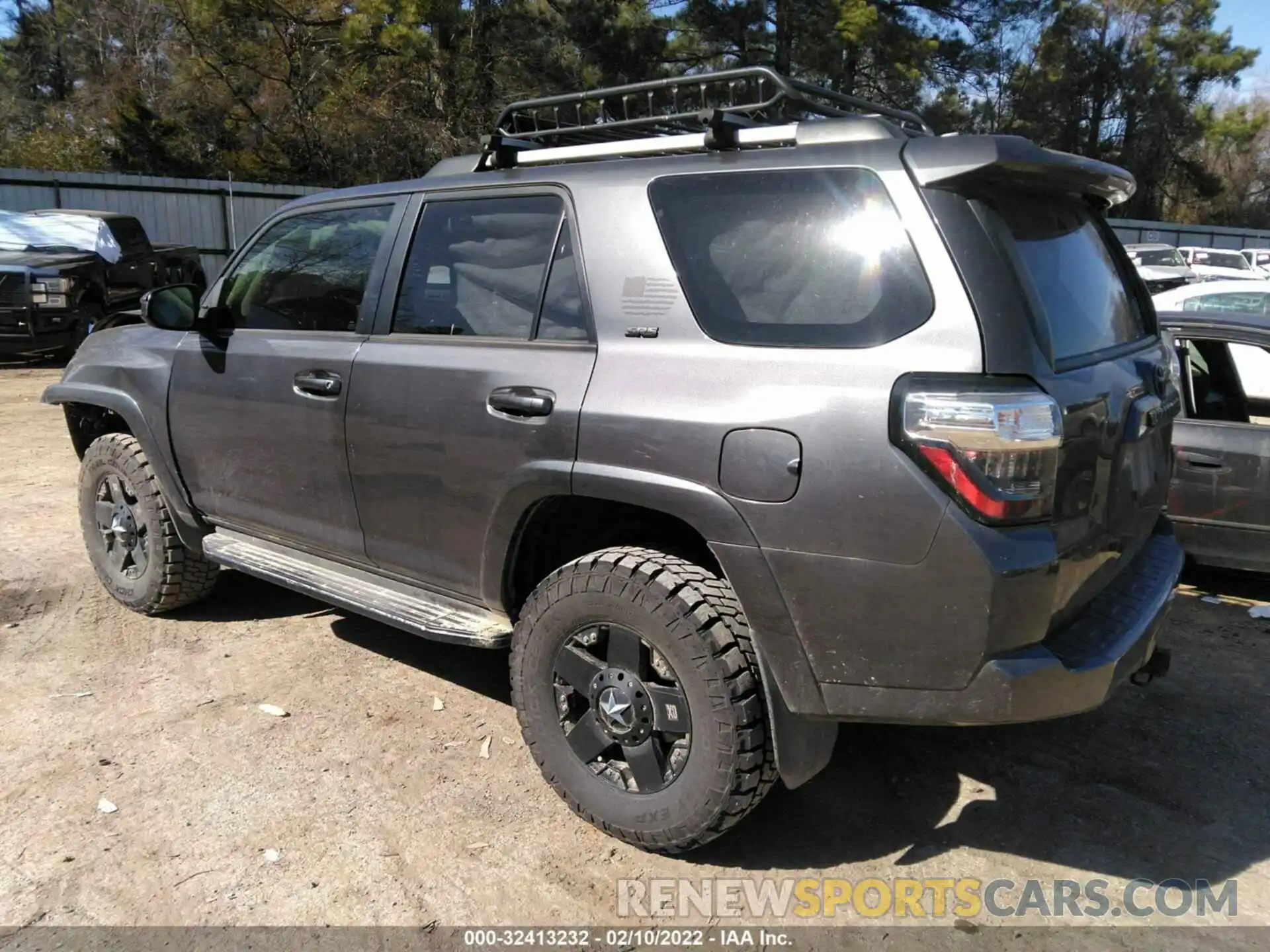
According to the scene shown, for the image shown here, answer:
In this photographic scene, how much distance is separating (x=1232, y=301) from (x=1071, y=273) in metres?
7.24

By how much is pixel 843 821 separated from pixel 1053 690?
97cm

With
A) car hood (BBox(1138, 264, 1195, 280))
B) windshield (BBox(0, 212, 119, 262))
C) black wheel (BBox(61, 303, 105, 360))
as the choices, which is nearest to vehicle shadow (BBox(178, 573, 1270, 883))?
black wheel (BBox(61, 303, 105, 360))

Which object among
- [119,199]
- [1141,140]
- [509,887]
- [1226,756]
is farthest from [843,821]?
[1141,140]

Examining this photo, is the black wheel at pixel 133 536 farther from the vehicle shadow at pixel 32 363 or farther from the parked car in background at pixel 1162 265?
the parked car in background at pixel 1162 265

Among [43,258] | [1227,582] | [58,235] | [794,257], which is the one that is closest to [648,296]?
[794,257]

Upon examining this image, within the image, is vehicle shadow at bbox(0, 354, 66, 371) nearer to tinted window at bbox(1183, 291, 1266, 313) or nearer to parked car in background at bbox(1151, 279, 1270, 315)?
parked car in background at bbox(1151, 279, 1270, 315)

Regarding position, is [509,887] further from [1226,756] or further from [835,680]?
[1226,756]

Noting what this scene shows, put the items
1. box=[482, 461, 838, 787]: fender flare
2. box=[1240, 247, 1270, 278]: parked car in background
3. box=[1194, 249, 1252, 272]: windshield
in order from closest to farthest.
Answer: box=[482, 461, 838, 787]: fender flare → box=[1194, 249, 1252, 272]: windshield → box=[1240, 247, 1270, 278]: parked car in background

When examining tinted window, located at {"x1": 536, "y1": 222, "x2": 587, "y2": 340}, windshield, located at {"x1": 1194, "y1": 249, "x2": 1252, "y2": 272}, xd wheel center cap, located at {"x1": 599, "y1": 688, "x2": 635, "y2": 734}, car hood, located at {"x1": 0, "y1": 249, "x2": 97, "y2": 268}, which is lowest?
xd wheel center cap, located at {"x1": 599, "y1": 688, "x2": 635, "y2": 734}

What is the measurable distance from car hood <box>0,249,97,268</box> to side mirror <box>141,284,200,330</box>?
967cm

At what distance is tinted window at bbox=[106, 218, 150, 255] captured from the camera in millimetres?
14031

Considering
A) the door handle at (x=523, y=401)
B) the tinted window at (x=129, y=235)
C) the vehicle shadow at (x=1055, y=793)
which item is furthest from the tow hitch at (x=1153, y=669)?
the tinted window at (x=129, y=235)

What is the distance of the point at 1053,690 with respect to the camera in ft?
→ 7.88

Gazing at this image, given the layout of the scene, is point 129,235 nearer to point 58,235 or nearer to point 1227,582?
point 58,235
